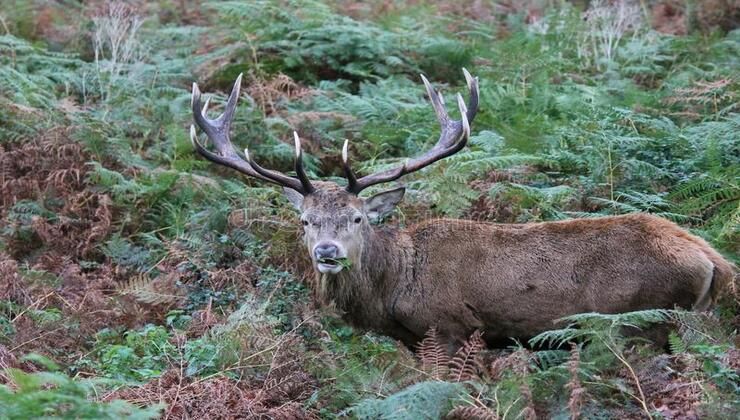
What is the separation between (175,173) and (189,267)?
139cm

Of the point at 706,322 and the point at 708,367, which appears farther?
the point at 706,322

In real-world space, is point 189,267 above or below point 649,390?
below

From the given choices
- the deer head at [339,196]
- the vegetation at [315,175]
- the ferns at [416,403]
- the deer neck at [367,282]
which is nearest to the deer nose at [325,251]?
the deer head at [339,196]

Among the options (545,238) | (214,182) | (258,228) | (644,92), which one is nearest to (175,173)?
(214,182)

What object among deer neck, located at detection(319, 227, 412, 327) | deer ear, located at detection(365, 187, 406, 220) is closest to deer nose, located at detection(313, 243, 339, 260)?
deer neck, located at detection(319, 227, 412, 327)

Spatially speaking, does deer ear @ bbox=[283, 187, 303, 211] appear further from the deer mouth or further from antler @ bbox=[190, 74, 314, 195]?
the deer mouth

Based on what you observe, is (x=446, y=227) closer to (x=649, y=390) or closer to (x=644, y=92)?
(x=649, y=390)

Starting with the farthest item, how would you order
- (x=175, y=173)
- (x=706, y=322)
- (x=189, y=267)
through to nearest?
(x=175, y=173) < (x=189, y=267) < (x=706, y=322)

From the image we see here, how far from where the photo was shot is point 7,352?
7.42m

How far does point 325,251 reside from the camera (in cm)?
807

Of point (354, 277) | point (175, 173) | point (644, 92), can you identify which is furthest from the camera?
point (644, 92)

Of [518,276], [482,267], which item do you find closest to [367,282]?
[482,267]

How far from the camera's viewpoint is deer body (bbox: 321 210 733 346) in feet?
25.5

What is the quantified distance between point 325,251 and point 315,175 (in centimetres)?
290
